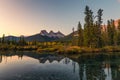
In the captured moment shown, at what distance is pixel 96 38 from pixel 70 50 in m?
17.1

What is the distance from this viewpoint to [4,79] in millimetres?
24125

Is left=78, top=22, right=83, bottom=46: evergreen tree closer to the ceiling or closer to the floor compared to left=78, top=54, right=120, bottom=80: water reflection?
closer to the ceiling

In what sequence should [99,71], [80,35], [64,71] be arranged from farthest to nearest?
1. [80,35]
2. [64,71]
3. [99,71]

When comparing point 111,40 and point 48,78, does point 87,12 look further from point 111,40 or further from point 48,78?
point 48,78

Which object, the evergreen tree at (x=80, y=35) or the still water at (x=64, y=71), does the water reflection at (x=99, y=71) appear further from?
the evergreen tree at (x=80, y=35)

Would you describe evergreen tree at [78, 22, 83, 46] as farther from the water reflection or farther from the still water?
the water reflection

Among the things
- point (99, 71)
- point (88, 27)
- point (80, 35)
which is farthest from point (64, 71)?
point (80, 35)

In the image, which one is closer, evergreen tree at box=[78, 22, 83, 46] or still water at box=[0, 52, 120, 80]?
still water at box=[0, 52, 120, 80]

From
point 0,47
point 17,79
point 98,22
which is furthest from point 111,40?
point 17,79

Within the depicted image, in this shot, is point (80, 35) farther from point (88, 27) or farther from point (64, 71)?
point (64, 71)

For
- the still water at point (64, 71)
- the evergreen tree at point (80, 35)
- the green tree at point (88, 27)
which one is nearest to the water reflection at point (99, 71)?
the still water at point (64, 71)

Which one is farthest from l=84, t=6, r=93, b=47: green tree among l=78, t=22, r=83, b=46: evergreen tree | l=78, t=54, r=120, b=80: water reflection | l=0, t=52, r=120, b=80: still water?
l=78, t=54, r=120, b=80: water reflection

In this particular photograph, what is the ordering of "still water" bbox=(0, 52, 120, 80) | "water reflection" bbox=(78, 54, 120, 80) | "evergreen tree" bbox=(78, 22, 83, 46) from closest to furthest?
1. "water reflection" bbox=(78, 54, 120, 80)
2. "still water" bbox=(0, 52, 120, 80)
3. "evergreen tree" bbox=(78, 22, 83, 46)

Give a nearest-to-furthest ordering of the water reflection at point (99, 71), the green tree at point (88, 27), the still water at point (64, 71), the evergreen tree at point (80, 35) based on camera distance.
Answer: the water reflection at point (99, 71) → the still water at point (64, 71) → the green tree at point (88, 27) → the evergreen tree at point (80, 35)
